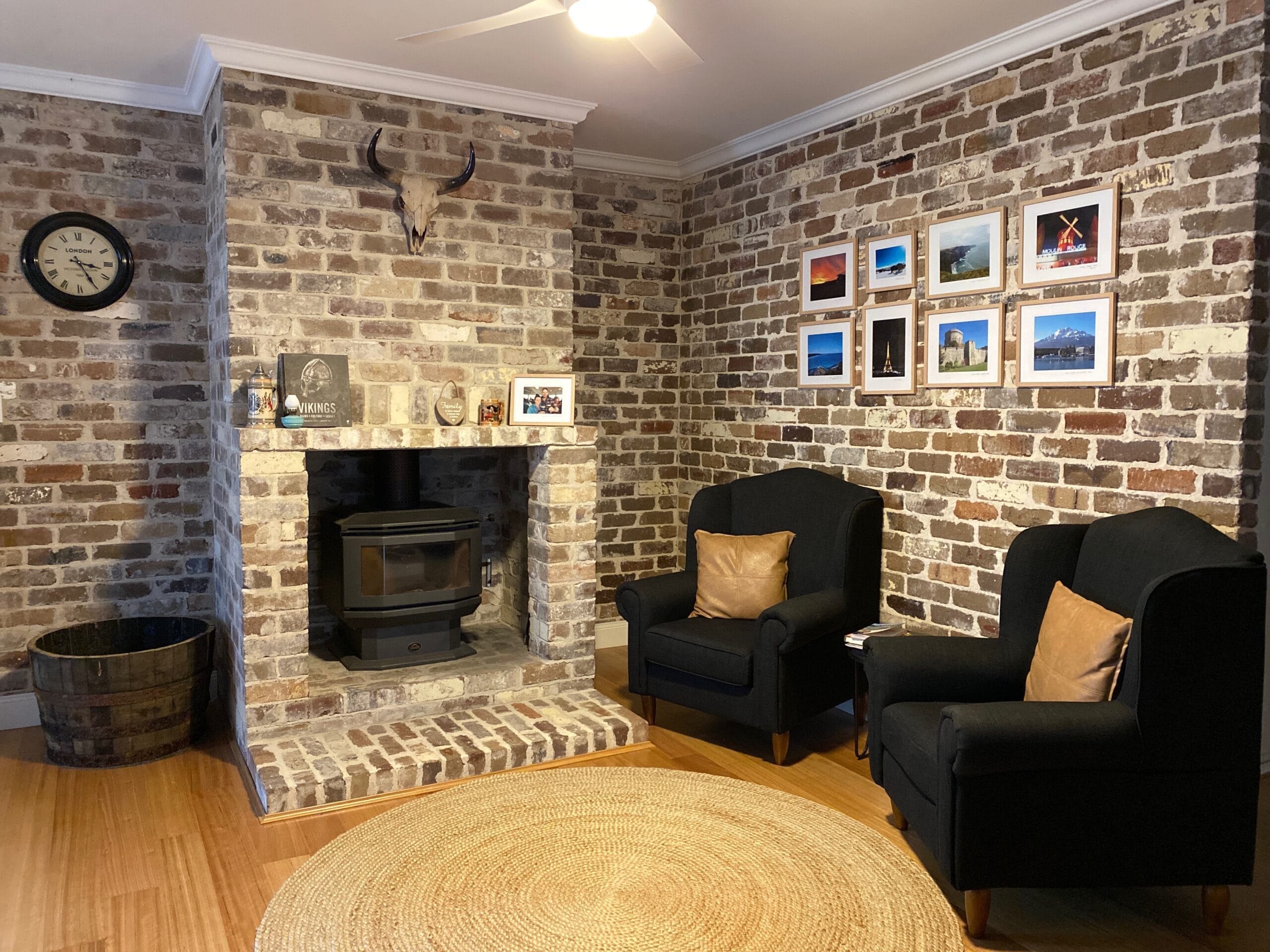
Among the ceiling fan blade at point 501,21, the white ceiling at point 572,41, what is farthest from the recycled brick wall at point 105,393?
the ceiling fan blade at point 501,21

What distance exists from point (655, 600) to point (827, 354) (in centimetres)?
144

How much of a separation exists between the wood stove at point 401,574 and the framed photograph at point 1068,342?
7.74ft

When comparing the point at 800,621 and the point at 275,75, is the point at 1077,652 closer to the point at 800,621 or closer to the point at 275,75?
the point at 800,621

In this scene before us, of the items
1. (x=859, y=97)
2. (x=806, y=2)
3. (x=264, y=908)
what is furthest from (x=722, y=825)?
(x=859, y=97)

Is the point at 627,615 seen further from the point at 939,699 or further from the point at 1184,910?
the point at 1184,910

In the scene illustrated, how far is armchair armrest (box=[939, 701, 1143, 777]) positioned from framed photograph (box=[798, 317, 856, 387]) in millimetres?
2160

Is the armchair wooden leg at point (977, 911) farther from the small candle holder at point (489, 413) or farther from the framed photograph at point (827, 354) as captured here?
the small candle holder at point (489, 413)

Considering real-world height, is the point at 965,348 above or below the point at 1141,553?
above

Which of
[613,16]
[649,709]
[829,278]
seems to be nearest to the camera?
[613,16]

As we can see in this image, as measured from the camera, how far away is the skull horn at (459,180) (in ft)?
12.9

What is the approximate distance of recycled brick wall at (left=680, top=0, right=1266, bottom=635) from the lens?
9.50 ft

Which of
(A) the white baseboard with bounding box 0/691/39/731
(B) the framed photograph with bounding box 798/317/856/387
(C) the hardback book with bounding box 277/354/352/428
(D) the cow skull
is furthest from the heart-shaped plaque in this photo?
(A) the white baseboard with bounding box 0/691/39/731

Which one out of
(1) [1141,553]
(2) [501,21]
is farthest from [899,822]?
(2) [501,21]

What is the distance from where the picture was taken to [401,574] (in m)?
4.05
